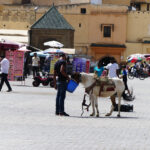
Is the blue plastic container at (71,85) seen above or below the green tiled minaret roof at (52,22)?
below

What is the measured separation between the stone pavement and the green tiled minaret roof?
45942 millimetres

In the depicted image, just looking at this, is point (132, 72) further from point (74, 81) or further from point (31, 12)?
point (74, 81)

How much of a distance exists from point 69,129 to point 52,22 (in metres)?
52.5

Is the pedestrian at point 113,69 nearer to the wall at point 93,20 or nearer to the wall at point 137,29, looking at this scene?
the wall at point 93,20

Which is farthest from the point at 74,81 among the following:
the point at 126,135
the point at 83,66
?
the point at 83,66

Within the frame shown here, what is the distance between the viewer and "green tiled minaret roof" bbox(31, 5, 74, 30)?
212 feet

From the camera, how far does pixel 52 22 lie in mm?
64875

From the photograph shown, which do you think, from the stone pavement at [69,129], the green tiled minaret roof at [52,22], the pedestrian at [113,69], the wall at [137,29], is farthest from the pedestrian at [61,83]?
the wall at [137,29]

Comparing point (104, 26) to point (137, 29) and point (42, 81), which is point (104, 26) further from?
point (42, 81)

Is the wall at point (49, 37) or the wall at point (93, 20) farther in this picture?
the wall at point (93, 20)

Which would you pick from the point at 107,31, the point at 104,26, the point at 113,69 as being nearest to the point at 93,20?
the point at 104,26

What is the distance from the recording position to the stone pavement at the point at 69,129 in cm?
1051

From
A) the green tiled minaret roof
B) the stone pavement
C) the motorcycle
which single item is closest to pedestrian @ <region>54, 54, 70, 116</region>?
the stone pavement

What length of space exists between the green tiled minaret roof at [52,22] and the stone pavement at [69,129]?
45942mm
